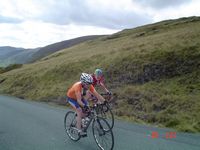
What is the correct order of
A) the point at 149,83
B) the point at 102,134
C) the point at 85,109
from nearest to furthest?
1. the point at 102,134
2. the point at 85,109
3. the point at 149,83

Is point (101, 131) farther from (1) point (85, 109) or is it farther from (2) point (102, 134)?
(1) point (85, 109)

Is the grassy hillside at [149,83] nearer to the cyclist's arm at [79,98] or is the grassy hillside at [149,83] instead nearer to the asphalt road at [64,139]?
the asphalt road at [64,139]

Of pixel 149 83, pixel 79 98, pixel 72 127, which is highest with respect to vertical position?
pixel 79 98

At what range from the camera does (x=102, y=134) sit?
869cm

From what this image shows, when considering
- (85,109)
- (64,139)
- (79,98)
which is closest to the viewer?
(79,98)

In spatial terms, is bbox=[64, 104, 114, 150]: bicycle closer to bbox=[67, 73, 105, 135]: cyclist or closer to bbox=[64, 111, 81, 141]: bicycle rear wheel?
bbox=[67, 73, 105, 135]: cyclist

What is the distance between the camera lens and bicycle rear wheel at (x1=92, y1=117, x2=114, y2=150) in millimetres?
8414

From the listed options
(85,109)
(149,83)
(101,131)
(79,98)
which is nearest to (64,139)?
(85,109)

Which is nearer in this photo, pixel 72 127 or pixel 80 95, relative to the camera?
pixel 80 95

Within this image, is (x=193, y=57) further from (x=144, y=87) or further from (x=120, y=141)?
(x=120, y=141)

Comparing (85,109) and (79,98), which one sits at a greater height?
(79,98)

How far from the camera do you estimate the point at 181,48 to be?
1216 inches

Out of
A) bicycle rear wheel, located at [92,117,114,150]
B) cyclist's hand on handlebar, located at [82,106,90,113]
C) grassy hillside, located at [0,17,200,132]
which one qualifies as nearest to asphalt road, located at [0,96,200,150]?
bicycle rear wheel, located at [92,117,114,150]

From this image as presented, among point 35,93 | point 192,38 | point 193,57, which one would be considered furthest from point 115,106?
point 192,38
